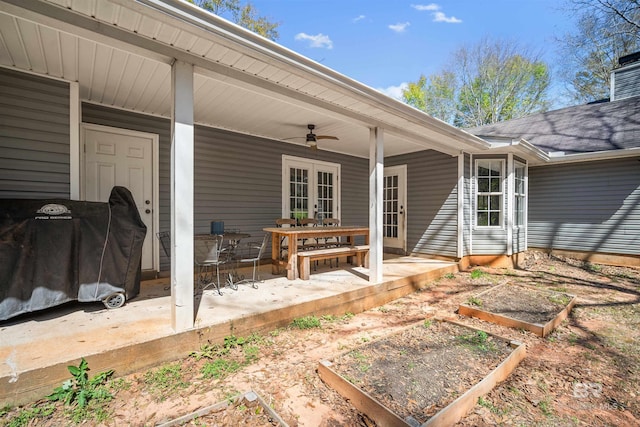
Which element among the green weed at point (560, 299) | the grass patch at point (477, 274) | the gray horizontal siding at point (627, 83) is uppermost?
the gray horizontal siding at point (627, 83)

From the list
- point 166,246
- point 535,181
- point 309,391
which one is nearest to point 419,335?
point 309,391

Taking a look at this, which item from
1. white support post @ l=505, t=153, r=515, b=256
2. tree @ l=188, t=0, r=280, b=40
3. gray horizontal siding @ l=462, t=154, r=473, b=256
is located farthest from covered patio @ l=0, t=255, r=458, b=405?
tree @ l=188, t=0, r=280, b=40

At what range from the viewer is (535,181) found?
24.0ft

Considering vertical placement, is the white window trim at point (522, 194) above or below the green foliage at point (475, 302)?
above

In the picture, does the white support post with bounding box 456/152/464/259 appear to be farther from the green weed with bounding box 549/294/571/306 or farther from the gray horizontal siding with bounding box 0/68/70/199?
the gray horizontal siding with bounding box 0/68/70/199

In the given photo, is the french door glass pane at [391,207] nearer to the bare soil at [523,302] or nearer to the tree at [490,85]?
the bare soil at [523,302]

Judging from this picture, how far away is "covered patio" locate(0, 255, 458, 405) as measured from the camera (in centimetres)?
189

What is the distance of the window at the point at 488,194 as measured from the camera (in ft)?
20.4

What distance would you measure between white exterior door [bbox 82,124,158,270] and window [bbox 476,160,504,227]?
609cm

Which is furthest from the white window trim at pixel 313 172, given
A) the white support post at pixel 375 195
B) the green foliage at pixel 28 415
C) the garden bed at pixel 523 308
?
the green foliage at pixel 28 415

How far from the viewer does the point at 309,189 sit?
249 inches

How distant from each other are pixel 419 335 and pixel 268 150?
4.09 meters

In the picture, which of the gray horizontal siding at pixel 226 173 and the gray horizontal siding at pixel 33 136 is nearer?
the gray horizontal siding at pixel 33 136

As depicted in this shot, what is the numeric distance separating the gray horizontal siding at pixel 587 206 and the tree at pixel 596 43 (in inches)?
295
